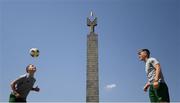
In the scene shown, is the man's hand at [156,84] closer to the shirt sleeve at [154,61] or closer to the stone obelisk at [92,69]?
the shirt sleeve at [154,61]

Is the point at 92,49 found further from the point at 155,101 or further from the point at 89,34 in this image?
the point at 155,101

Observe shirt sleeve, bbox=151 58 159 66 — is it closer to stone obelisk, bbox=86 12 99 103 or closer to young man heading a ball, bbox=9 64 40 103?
young man heading a ball, bbox=9 64 40 103

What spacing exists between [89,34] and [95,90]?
15.0 ft

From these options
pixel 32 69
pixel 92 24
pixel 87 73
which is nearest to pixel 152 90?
pixel 32 69

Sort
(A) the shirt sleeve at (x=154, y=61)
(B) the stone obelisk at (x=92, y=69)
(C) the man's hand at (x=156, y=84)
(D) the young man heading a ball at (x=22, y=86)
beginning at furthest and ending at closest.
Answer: (B) the stone obelisk at (x=92, y=69)
(D) the young man heading a ball at (x=22, y=86)
(A) the shirt sleeve at (x=154, y=61)
(C) the man's hand at (x=156, y=84)

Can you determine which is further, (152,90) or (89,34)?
(89,34)

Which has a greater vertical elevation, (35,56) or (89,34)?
(89,34)

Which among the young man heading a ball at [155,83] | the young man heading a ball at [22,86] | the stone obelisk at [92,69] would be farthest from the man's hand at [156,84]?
the stone obelisk at [92,69]

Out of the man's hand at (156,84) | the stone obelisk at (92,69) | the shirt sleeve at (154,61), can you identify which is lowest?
the man's hand at (156,84)

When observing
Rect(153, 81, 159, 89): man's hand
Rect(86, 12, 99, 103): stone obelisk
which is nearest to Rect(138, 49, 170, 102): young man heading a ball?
Rect(153, 81, 159, 89): man's hand

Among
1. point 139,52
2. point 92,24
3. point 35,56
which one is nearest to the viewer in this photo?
point 139,52

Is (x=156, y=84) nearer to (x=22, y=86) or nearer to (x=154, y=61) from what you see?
(x=154, y=61)

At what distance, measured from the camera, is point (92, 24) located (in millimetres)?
33812

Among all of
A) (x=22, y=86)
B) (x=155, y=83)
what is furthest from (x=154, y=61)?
(x=22, y=86)
